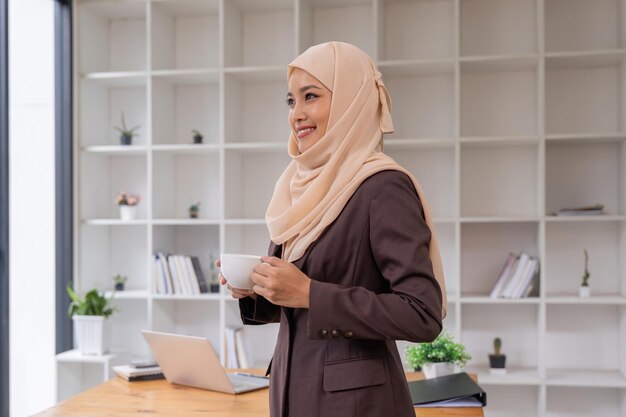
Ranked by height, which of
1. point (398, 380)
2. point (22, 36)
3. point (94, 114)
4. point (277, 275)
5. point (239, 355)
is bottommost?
point (239, 355)

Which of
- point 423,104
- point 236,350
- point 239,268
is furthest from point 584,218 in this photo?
point 239,268

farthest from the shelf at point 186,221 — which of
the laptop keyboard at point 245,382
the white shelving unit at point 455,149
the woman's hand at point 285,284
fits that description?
the woman's hand at point 285,284

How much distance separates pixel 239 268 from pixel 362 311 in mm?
257

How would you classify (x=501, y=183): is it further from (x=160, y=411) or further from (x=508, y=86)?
(x=160, y=411)

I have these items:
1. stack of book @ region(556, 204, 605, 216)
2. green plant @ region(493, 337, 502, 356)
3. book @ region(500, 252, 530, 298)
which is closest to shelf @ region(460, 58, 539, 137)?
stack of book @ region(556, 204, 605, 216)

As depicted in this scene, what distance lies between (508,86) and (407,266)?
276 cm

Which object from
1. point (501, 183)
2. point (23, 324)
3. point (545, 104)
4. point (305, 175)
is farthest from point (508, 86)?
point (23, 324)

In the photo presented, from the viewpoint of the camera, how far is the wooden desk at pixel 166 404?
1.85 m

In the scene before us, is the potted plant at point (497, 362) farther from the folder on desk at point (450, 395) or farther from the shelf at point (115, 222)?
the shelf at point (115, 222)

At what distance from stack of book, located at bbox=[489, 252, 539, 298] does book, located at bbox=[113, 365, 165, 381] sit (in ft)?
6.01

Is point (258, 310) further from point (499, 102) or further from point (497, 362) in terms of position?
point (499, 102)

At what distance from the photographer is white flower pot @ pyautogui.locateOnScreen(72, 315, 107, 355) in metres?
3.61

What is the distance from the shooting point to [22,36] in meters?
3.52

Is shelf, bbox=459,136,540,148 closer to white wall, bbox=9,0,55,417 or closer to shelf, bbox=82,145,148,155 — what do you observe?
shelf, bbox=82,145,148,155
